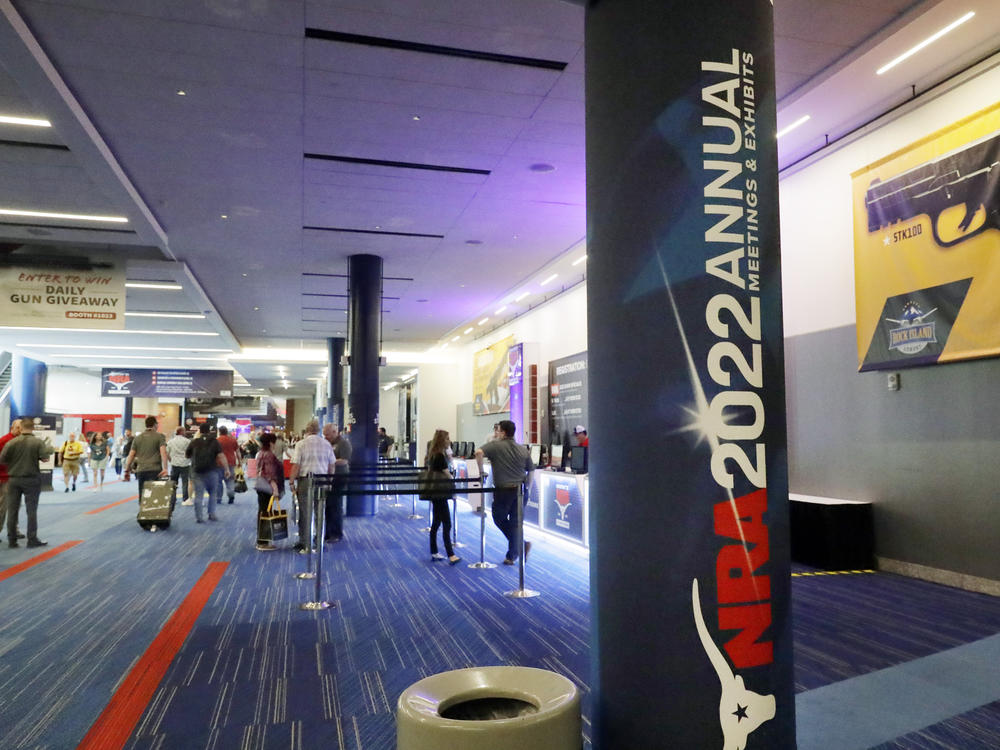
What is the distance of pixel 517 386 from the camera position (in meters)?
14.7

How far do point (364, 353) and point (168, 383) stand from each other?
1623cm

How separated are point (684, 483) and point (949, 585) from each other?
5042 mm

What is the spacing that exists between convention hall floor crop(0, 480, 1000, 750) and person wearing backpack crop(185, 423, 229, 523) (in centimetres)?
307

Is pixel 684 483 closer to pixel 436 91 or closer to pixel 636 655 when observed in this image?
pixel 636 655

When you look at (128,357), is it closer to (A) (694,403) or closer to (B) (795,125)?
(B) (795,125)

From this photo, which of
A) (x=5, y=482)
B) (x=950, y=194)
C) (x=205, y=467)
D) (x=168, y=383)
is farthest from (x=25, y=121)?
(x=168, y=383)

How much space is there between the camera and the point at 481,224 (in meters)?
8.58

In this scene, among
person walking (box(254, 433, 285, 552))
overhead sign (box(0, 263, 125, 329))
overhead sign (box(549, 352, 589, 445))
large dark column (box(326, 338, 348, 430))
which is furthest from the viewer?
large dark column (box(326, 338, 348, 430))

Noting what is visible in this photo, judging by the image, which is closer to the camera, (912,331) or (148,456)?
(912,331)

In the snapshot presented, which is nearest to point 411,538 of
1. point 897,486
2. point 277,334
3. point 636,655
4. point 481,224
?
point 481,224

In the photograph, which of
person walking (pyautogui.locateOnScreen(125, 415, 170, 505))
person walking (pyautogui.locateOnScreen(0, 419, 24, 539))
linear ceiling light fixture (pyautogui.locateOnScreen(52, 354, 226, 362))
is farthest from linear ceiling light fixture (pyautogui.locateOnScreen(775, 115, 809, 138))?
linear ceiling light fixture (pyautogui.locateOnScreen(52, 354, 226, 362))

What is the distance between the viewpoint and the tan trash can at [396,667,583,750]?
5.82ft

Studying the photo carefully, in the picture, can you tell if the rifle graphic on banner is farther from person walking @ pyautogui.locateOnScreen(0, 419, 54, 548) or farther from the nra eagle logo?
person walking @ pyautogui.locateOnScreen(0, 419, 54, 548)

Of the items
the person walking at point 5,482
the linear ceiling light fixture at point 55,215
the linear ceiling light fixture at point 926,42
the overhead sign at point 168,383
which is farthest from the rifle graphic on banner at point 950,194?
the overhead sign at point 168,383
